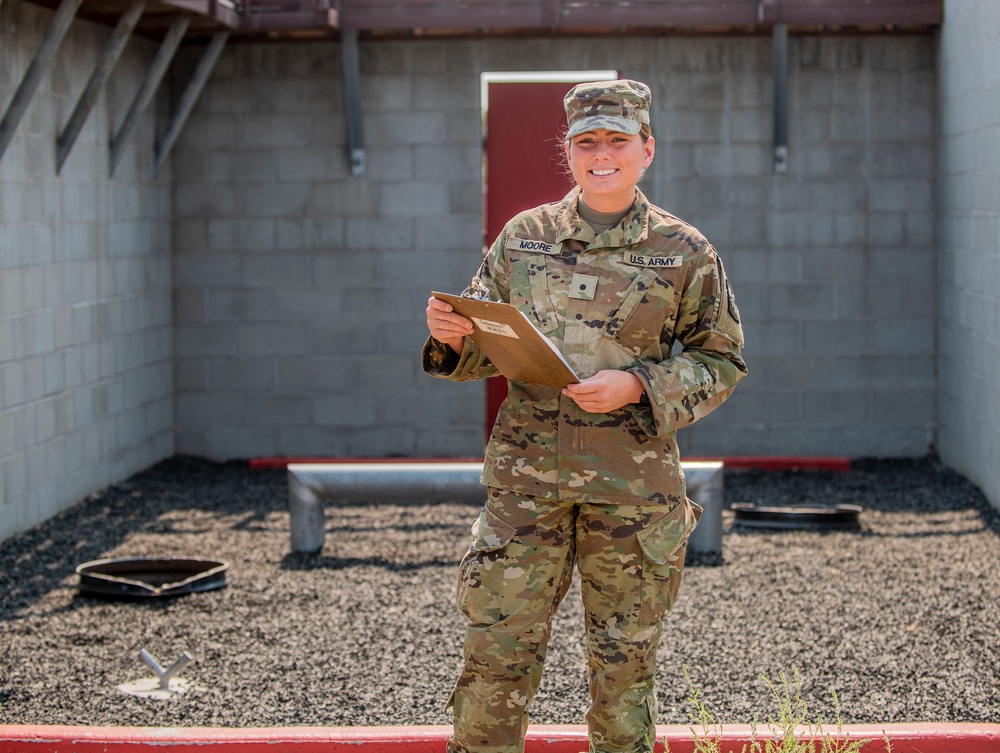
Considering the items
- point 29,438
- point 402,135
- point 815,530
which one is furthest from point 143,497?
point 815,530

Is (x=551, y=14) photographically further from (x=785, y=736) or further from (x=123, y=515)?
(x=785, y=736)

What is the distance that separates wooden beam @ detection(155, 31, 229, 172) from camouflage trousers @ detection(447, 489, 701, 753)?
5754 mm

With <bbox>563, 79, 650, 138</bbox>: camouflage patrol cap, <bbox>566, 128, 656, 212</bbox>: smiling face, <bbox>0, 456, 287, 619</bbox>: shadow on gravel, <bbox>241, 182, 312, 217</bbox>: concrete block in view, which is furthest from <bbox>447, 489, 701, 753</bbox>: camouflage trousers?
<bbox>241, 182, 312, 217</bbox>: concrete block

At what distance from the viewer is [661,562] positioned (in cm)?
294

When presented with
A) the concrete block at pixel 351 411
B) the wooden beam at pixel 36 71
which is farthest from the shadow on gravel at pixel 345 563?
the concrete block at pixel 351 411

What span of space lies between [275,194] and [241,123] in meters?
0.49

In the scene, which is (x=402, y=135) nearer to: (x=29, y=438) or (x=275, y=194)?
(x=275, y=194)

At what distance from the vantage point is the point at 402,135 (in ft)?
27.6

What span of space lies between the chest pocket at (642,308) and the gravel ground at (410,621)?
54.9 inches

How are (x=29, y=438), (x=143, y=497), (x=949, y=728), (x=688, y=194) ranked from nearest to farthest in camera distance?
(x=949, y=728)
(x=29, y=438)
(x=143, y=497)
(x=688, y=194)

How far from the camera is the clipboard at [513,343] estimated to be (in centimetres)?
269

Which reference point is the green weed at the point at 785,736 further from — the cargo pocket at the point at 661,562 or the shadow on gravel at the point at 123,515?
the shadow on gravel at the point at 123,515

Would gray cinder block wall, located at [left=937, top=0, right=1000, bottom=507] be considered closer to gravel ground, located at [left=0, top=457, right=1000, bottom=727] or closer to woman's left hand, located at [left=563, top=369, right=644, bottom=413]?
gravel ground, located at [left=0, top=457, right=1000, bottom=727]

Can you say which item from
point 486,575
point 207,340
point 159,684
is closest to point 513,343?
point 486,575
